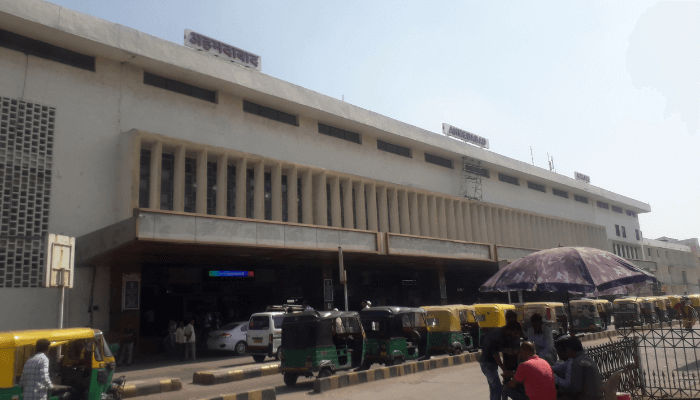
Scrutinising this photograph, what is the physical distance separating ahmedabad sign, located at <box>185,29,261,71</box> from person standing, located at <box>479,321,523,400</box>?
2292 cm

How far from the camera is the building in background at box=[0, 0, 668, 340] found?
62.5 feet

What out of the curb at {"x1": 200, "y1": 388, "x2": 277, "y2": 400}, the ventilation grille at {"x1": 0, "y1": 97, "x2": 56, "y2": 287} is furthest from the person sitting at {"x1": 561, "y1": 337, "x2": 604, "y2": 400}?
the ventilation grille at {"x1": 0, "y1": 97, "x2": 56, "y2": 287}

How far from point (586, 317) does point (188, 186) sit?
21569 mm

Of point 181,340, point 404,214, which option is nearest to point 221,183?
point 181,340

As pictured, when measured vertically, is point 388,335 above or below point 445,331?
above

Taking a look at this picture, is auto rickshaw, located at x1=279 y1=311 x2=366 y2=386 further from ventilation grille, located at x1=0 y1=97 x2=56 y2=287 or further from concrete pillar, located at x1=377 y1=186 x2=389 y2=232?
concrete pillar, located at x1=377 y1=186 x2=389 y2=232

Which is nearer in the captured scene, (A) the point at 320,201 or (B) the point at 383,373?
(B) the point at 383,373

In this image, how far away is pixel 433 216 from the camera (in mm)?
36469

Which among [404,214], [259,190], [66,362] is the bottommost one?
[66,362]

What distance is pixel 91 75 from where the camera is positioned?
22.0 metres

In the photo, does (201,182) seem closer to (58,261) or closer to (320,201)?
(320,201)

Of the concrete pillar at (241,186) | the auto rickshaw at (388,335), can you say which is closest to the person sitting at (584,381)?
the auto rickshaw at (388,335)

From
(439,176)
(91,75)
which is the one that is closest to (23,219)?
(91,75)

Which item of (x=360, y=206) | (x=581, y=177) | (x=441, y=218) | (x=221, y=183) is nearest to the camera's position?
(x=221, y=183)
